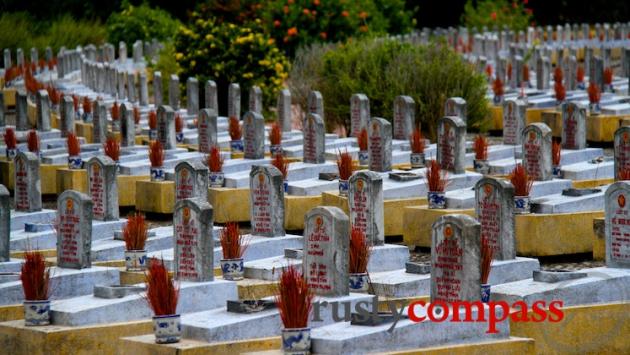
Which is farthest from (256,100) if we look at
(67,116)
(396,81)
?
(67,116)

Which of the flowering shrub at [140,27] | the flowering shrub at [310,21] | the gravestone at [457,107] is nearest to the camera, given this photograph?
the gravestone at [457,107]

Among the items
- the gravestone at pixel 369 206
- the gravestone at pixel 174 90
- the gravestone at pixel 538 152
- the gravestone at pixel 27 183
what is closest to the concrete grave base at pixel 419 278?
the gravestone at pixel 369 206

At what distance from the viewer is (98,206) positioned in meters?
15.5

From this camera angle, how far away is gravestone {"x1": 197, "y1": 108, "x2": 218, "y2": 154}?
20406 mm

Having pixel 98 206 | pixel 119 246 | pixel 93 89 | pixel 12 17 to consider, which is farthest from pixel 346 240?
pixel 12 17

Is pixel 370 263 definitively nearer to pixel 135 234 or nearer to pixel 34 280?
pixel 135 234

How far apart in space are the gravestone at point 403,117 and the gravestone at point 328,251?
916 centimetres

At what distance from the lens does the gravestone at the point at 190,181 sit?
1519 centimetres

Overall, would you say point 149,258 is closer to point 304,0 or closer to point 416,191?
point 416,191

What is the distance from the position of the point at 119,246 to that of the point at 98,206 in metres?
1.38

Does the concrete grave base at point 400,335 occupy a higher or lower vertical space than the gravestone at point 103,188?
lower

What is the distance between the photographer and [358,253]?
1206 centimetres

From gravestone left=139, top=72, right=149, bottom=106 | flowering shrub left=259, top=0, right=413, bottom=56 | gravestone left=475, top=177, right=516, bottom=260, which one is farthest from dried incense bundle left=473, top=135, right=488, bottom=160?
flowering shrub left=259, top=0, right=413, bottom=56

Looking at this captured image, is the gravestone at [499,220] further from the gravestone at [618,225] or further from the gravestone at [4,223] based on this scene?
the gravestone at [4,223]
